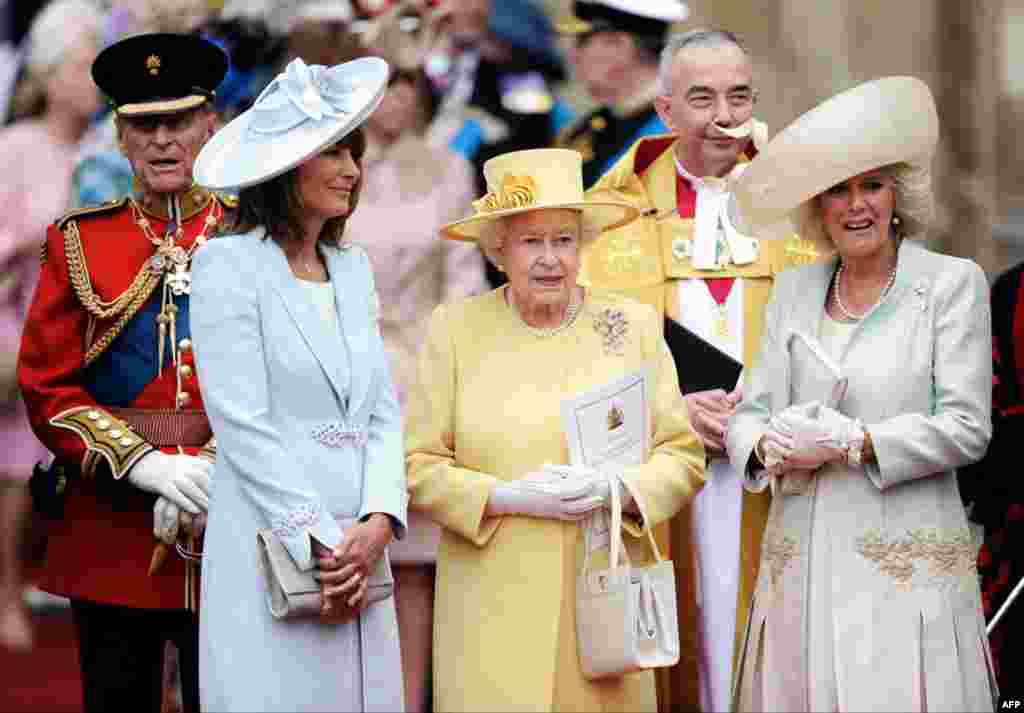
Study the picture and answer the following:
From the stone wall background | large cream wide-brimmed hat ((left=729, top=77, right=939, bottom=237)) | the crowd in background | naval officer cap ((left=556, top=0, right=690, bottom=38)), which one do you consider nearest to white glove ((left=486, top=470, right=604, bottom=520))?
large cream wide-brimmed hat ((left=729, top=77, right=939, bottom=237))

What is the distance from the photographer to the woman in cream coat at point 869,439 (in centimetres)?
496

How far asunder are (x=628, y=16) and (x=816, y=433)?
3457 mm

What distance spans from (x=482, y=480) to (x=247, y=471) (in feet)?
2.50

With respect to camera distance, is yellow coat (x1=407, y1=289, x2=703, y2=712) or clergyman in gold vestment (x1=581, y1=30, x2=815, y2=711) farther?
clergyman in gold vestment (x1=581, y1=30, x2=815, y2=711)

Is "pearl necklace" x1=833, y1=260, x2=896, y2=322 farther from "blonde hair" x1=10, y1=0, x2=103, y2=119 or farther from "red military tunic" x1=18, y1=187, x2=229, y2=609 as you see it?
"blonde hair" x1=10, y1=0, x2=103, y2=119

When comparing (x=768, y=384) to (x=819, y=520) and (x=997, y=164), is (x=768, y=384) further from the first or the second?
(x=997, y=164)

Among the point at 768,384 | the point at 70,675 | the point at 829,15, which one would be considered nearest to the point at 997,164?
the point at 829,15

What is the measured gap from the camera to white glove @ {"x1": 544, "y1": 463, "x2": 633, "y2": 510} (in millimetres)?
5148

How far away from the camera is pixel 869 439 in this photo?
496 cm

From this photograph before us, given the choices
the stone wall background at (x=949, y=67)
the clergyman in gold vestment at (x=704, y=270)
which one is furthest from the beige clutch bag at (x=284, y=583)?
the stone wall background at (x=949, y=67)

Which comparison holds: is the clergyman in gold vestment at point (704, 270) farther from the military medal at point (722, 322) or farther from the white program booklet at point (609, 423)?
the white program booklet at point (609, 423)

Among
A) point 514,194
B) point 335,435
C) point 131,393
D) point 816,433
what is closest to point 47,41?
point 131,393

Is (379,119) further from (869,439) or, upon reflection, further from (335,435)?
(869,439)

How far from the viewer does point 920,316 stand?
5074mm
